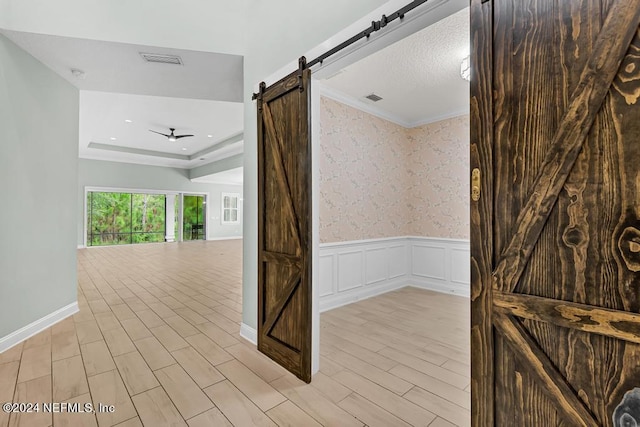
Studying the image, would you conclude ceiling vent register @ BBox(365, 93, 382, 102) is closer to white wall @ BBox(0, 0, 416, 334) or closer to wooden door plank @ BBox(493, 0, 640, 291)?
white wall @ BBox(0, 0, 416, 334)

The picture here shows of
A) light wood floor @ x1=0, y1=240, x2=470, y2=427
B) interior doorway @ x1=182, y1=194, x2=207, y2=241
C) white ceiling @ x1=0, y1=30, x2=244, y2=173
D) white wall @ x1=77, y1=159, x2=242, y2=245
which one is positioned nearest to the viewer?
light wood floor @ x1=0, y1=240, x2=470, y2=427

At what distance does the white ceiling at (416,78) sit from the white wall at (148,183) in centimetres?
931

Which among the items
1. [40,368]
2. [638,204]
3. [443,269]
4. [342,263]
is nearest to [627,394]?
[638,204]

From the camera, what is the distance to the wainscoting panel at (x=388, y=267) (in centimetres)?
392

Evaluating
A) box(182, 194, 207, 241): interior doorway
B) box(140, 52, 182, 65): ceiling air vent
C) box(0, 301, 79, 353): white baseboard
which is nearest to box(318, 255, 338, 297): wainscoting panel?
box(140, 52, 182, 65): ceiling air vent

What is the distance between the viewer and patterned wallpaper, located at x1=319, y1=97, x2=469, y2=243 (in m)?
3.95

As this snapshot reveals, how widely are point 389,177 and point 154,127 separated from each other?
5558mm

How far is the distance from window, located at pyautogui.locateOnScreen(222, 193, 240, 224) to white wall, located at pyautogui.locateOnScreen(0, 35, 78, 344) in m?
9.87

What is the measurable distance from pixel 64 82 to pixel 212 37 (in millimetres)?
2017

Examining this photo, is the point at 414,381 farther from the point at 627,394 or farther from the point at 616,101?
the point at 616,101

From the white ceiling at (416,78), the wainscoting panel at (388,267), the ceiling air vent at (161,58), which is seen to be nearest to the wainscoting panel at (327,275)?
the wainscoting panel at (388,267)

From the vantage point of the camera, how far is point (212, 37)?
283 cm

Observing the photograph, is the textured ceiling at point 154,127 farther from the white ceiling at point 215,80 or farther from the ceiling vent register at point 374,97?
the ceiling vent register at point 374,97

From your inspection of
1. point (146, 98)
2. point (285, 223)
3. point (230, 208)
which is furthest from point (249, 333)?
point (230, 208)
